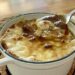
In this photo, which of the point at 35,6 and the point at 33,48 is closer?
the point at 33,48

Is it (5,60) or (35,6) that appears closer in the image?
(5,60)

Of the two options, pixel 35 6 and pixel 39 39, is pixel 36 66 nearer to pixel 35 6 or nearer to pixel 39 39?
pixel 39 39

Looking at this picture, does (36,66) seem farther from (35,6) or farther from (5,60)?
(35,6)

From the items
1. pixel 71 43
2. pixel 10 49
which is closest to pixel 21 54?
pixel 10 49

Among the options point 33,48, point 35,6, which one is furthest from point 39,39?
point 35,6

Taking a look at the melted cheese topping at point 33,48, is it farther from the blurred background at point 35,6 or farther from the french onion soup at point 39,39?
the blurred background at point 35,6

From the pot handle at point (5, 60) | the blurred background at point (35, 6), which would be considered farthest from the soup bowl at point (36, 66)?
the blurred background at point (35, 6)
